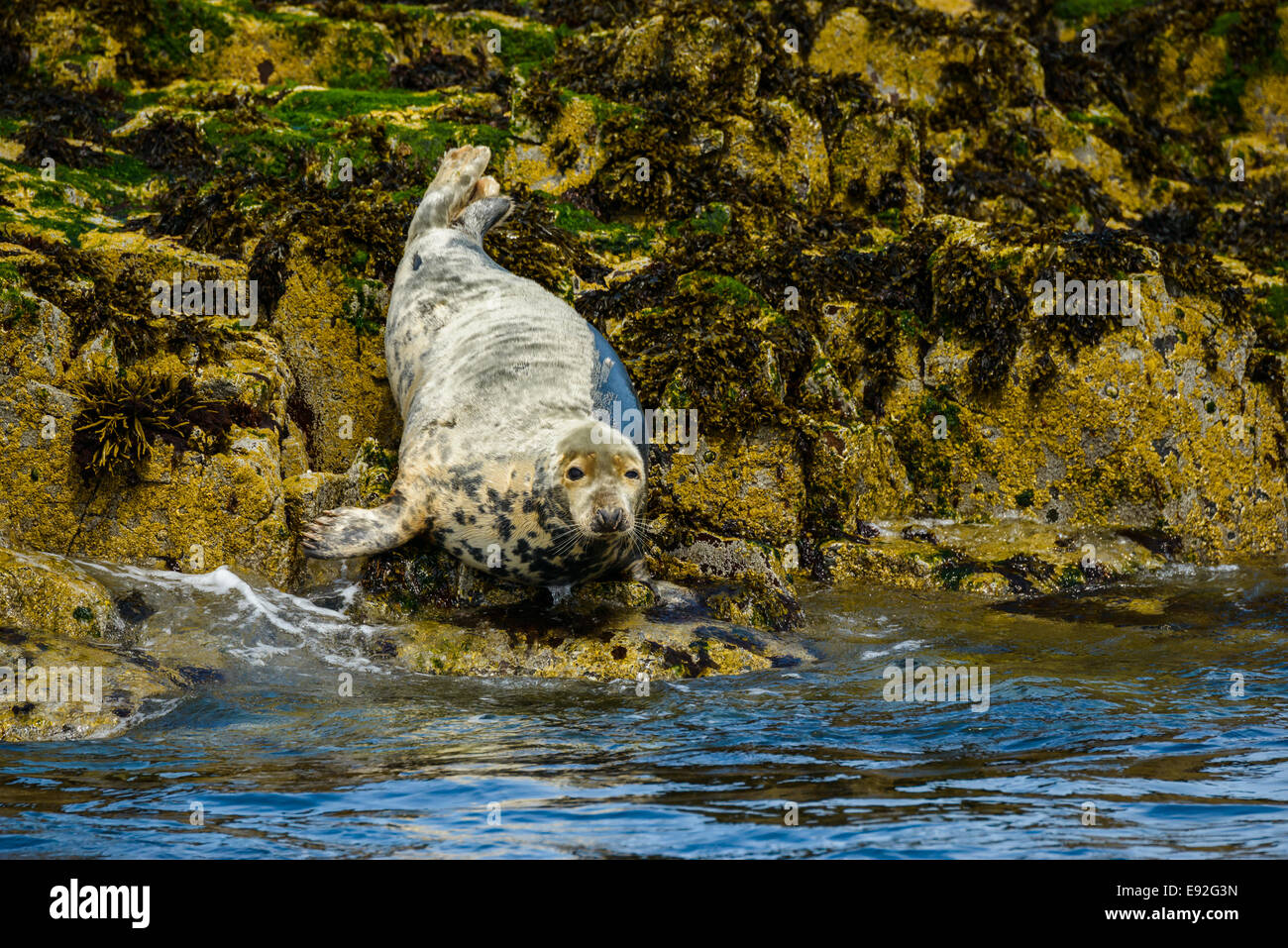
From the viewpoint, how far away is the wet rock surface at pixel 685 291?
6691 mm

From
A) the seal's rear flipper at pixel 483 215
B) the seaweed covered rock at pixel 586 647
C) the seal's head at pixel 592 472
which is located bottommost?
the seaweed covered rock at pixel 586 647

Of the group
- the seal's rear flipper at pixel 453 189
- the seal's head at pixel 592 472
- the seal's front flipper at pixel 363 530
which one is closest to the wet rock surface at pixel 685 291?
the seal's front flipper at pixel 363 530

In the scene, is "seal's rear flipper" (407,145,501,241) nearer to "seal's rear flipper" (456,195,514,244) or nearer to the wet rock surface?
"seal's rear flipper" (456,195,514,244)

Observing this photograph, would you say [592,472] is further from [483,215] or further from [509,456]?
[483,215]

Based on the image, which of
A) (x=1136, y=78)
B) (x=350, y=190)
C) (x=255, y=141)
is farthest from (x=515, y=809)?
(x=1136, y=78)

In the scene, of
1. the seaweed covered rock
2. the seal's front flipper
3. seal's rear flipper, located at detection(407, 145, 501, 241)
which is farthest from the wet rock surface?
seal's rear flipper, located at detection(407, 145, 501, 241)

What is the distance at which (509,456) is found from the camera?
20.1 ft

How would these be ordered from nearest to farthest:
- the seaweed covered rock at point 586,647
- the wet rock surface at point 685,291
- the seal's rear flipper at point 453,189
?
the seaweed covered rock at point 586,647, the wet rock surface at point 685,291, the seal's rear flipper at point 453,189

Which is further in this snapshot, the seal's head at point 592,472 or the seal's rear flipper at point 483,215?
the seal's rear flipper at point 483,215

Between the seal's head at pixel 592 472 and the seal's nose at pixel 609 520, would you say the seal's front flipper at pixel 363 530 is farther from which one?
the seal's nose at pixel 609 520

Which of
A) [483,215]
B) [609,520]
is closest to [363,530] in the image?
[609,520]

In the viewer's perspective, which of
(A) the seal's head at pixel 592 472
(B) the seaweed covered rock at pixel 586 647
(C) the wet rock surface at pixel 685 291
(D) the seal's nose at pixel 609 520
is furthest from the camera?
(C) the wet rock surface at pixel 685 291

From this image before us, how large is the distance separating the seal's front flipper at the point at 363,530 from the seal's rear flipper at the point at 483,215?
8.41 ft

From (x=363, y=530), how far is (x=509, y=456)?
0.77 meters
